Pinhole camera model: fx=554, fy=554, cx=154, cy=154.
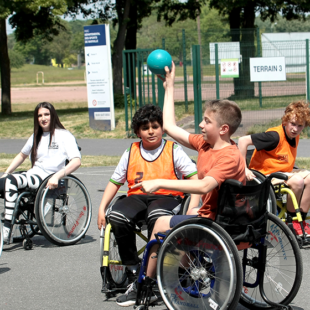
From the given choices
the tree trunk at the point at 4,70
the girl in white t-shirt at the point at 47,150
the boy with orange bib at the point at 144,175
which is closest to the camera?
the boy with orange bib at the point at 144,175

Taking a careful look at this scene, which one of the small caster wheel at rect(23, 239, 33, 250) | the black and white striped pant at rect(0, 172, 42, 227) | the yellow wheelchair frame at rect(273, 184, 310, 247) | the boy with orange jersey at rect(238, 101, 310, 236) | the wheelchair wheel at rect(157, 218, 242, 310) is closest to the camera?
the wheelchair wheel at rect(157, 218, 242, 310)

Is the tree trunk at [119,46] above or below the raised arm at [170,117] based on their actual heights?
above

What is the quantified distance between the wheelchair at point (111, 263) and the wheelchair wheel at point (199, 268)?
0.58 metres

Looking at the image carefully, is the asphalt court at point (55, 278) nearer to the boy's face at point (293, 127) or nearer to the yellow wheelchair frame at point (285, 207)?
the yellow wheelchair frame at point (285, 207)

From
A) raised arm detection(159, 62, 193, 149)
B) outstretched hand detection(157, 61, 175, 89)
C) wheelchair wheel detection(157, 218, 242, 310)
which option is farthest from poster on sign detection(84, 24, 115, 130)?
wheelchair wheel detection(157, 218, 242, 310)

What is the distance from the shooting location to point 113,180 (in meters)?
4.47

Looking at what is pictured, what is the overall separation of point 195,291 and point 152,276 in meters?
0.36

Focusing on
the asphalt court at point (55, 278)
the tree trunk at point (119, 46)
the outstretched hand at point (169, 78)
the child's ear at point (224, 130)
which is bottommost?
the asphalt court at point (55, 278)

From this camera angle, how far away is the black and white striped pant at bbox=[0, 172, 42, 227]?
563 centimetres

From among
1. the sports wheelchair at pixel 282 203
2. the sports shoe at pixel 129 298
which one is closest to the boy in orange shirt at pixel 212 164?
the sports shoe at pixel 129 298

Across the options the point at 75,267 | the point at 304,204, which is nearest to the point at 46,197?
the point at 75,267

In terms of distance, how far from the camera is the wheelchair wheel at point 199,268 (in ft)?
10.8

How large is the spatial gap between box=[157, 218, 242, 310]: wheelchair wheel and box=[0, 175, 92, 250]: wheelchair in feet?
7.44

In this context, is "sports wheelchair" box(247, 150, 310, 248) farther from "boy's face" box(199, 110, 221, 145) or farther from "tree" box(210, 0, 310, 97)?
"tree" box(210, 0, 310, 97)
